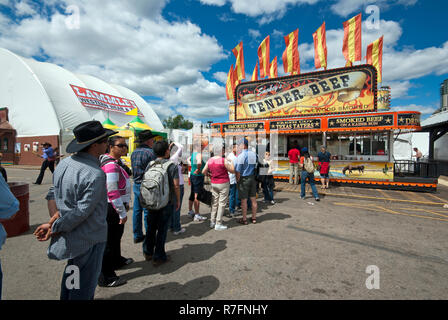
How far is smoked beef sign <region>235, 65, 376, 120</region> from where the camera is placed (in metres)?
10.5

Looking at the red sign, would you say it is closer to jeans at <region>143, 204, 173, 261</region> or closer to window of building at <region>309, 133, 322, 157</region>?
window of building at <region>309, 133, 322, 157</region>

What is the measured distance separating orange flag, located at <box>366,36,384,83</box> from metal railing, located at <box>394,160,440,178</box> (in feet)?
14.0

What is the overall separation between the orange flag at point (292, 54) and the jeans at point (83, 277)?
13882 millimetres

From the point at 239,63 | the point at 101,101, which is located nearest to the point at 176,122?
the point at 101,101

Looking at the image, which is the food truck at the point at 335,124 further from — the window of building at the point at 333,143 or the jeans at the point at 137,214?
the jeans at the point at 137,214

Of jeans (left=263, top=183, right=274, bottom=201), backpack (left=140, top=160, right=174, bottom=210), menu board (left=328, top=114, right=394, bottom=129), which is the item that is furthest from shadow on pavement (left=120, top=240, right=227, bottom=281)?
menu board (left=328, top=114, right=394, bottom=129)

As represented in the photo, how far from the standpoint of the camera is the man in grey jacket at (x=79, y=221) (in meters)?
1.73

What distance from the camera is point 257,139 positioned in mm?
11586

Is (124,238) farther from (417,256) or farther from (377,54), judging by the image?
(377,54)

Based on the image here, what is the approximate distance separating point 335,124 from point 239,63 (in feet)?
27.0

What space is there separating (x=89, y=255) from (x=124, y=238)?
8.44 ft

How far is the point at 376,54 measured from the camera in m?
10.7
